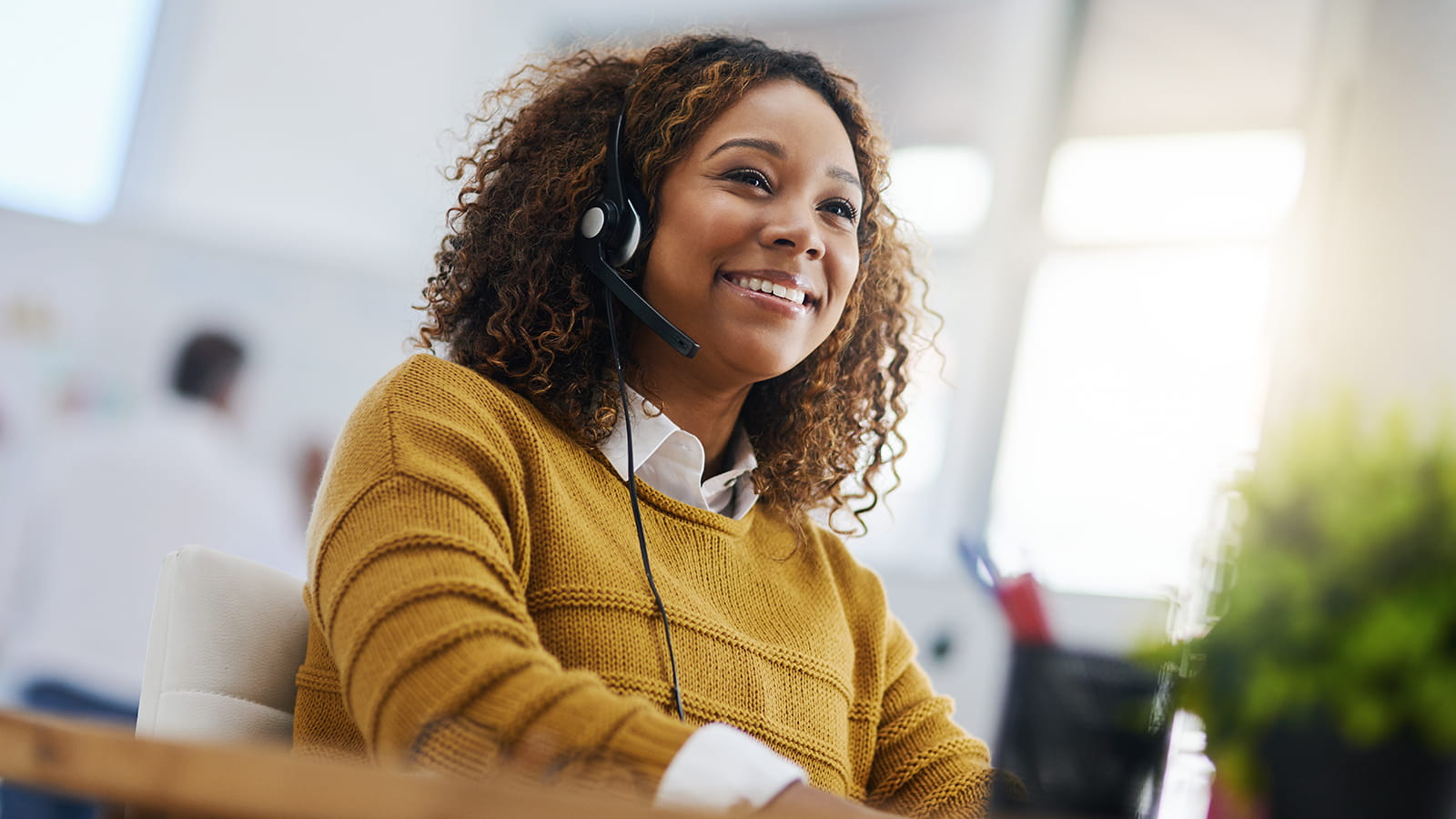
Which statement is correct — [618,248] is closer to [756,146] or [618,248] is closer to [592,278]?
[592,278]

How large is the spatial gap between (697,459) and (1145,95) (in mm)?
2888

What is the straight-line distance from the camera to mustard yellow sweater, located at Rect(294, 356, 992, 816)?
75 centimetres

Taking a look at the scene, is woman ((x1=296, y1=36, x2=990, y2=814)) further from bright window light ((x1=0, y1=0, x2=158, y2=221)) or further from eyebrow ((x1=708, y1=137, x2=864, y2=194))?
bright window light ((x1=0, y1=0, x2=158, y2=221))

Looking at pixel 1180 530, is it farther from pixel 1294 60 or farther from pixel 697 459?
pixel 697 459

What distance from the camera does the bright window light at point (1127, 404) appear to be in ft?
11.1

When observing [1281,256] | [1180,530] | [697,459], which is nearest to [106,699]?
[697,459]

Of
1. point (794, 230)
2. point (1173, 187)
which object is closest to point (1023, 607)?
point (794, 230)

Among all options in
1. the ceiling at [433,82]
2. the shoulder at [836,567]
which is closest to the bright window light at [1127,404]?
the ceiling at [433,82]

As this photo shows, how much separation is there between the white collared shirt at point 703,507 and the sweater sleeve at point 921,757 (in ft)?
0.76

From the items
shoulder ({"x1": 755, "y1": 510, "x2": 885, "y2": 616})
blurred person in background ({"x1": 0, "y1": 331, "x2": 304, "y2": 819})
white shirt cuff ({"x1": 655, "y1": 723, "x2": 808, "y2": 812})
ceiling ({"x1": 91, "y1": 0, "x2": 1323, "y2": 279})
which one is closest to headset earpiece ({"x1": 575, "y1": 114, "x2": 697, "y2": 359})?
shoulder ({"x1": 755, "y1": 510, "x2": 885, "y2": 616})

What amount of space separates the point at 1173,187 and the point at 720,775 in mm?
3293

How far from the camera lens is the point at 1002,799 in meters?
0.68

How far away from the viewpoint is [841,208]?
1.37 metres

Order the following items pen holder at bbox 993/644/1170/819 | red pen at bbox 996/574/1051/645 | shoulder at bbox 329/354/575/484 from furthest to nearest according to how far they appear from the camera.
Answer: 1. shoulder at bbox 329/354/575/484
2. red pen at bbox 996/574/1051/645
3. pen holder at bbox 993/644/1170/819
